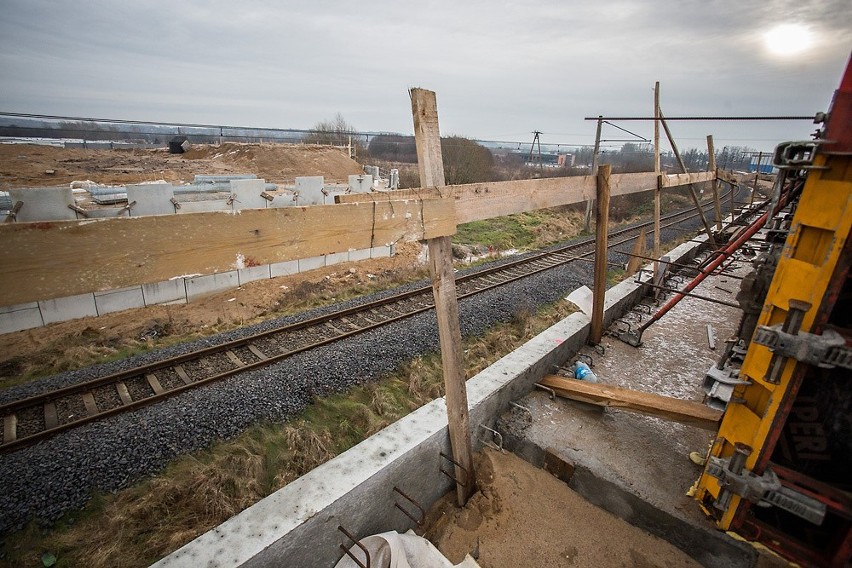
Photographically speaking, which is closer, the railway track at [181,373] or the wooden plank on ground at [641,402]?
the wooden plank on ground at [641,402]

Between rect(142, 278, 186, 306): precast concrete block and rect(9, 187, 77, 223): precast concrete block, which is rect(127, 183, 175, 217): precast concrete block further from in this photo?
rect(142, 278, 186, 306): precast concrete block

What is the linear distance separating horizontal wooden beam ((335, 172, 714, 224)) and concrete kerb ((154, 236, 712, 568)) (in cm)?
161

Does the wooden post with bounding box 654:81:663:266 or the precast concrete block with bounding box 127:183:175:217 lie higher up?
the wooden post with bounding box 654:81:663:266

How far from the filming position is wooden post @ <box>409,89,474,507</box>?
2.43 metres

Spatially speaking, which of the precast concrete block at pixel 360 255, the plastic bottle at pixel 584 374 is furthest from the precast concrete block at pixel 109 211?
the plastic bottle at pixel 584 374

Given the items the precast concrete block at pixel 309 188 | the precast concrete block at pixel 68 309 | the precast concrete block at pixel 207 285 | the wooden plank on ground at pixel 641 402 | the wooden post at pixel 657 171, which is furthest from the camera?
the precast concrete block at pixel 309 188

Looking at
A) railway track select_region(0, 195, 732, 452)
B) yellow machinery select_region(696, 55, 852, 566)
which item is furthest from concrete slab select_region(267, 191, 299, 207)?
yellow machinery select_region(696, 55, 852, 566)

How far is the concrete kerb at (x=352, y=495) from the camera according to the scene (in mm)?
2059

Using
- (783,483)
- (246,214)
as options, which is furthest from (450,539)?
(246,214)

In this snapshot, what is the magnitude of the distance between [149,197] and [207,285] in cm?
265

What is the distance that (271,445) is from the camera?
4996mm

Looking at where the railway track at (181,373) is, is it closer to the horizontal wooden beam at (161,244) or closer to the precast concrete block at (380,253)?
the precast concrete block at (380,253)

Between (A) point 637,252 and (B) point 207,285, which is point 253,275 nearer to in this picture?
(B) point 207,285

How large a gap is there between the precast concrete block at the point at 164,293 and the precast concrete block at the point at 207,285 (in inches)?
6.5
